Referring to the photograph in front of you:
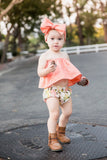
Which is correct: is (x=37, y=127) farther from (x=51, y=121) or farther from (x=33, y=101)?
(x=33, y=101)

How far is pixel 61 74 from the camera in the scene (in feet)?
13.2

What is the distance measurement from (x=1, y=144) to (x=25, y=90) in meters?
5.77

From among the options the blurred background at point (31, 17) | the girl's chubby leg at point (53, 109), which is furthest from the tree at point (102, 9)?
the girl's chubby leg at point (53, 109)

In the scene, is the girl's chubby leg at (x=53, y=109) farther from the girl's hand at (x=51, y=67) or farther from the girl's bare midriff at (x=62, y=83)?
the girl's hand at (x=51, y=67)

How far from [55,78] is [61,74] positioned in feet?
0.30

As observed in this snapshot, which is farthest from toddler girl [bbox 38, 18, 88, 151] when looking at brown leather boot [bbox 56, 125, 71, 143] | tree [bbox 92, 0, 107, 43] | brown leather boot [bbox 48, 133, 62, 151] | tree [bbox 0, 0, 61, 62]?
tree [bbox 92, 0, 107, 43]

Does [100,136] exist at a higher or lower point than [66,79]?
lower

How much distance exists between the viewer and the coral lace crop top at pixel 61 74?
4023 mm

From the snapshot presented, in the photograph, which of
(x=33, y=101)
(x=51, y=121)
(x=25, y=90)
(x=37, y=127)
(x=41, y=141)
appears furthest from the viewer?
(x=25, y=90)

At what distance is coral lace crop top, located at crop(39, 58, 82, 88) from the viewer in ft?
13.2

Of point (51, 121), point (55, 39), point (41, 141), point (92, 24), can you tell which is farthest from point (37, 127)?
point (92, 24)

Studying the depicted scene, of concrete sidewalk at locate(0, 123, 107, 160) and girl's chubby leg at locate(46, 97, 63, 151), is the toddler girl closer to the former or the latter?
girl's chubby leg at locate(46, 97, 63, 151)

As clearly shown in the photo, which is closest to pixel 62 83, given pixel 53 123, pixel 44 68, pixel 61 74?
pixel 61 74

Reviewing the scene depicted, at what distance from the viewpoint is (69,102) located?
13.6 ft
